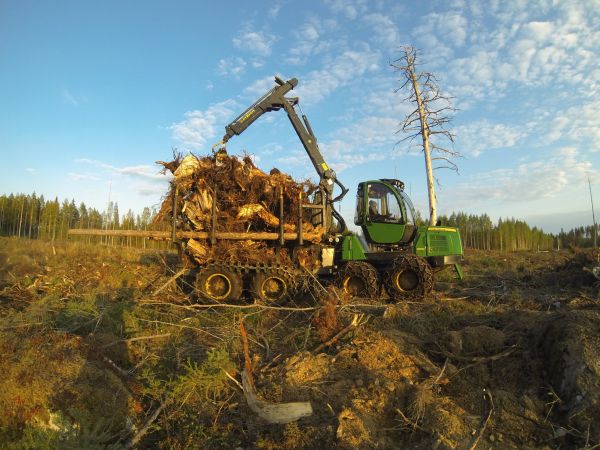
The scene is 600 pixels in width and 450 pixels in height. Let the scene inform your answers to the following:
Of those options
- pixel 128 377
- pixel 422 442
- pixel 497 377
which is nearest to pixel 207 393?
pixel 128 377

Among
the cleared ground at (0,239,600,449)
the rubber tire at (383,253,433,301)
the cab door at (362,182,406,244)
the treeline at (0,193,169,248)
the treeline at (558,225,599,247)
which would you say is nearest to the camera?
the cleared ground at (0,239,600,449)

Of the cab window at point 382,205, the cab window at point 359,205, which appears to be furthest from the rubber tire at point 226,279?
the cab window at point 382,205

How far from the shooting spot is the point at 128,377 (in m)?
4.46

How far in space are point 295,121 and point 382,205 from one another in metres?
3.60

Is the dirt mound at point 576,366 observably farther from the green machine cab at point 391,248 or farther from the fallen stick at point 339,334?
the green machine cab at point 391,248

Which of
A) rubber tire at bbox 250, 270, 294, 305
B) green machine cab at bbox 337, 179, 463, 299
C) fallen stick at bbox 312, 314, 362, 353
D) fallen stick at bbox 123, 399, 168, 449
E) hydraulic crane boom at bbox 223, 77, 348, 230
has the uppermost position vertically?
hydraulic crane boom at bbox 223, 77, 348, 230

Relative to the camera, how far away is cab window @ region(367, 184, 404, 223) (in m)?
10.4

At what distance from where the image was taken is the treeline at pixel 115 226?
125 ft

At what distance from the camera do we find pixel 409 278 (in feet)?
31.3

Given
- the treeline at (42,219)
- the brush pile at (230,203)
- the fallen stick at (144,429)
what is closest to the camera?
the fallen stick at (144,429)

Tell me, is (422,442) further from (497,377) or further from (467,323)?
(467,323)

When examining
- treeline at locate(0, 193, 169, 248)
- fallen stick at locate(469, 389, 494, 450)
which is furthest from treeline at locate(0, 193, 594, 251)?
fallen stick at locate(469, 389, 494, 450)

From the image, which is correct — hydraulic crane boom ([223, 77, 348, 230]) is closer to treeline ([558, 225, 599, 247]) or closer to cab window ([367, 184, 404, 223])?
cab window ([367, 184, 404, 223])

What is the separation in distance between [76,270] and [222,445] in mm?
9989
